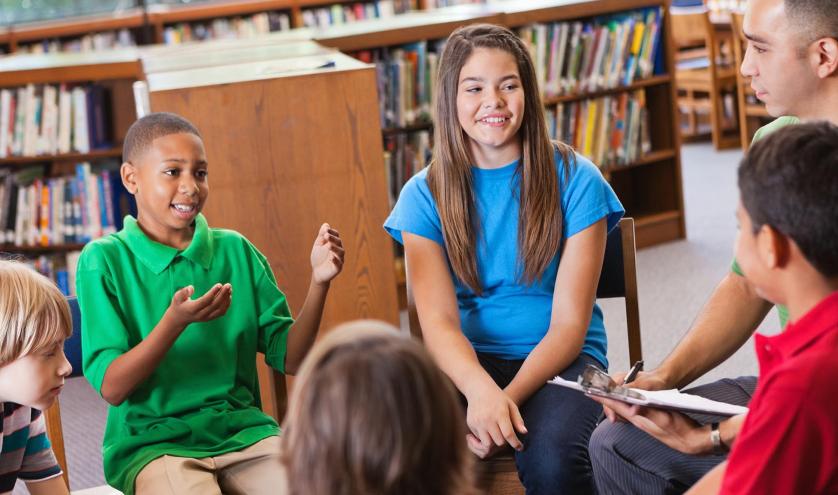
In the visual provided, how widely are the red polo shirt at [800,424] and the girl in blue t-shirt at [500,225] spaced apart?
82 cm

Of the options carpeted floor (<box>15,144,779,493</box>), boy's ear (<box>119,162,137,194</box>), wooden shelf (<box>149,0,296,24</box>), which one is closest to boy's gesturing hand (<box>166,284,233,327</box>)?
boy's ear (<box>119,162,137,194</box>)

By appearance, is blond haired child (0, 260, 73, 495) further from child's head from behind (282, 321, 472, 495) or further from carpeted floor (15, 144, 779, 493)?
carpeted floor (15, 144, 779, 493)

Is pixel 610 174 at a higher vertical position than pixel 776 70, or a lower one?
lower

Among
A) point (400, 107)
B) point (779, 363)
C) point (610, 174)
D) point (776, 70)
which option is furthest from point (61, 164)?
point (779, 363)

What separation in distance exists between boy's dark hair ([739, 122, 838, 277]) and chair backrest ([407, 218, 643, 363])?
0.99 metres

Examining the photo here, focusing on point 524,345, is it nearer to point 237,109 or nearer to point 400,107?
point 237,109

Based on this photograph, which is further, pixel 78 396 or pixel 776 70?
pixel 78 396

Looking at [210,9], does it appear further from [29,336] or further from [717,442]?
[717,442]

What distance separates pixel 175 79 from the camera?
9.72ft

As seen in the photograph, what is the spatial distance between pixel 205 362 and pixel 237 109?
91 centimetres

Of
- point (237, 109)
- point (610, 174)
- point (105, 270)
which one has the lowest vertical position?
point (610, 174)

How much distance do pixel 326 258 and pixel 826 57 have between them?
1018 millimetres

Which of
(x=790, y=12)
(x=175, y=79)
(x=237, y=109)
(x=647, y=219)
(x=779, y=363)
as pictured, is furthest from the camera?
(x=647, y=219)

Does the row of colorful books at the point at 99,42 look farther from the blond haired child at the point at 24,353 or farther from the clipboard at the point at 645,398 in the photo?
the clipboard at the point at 645,398
